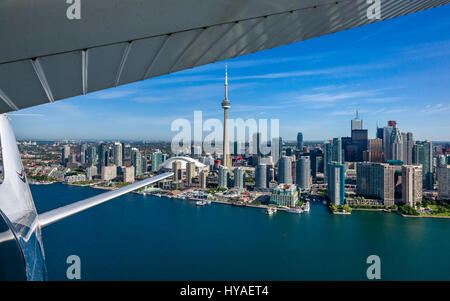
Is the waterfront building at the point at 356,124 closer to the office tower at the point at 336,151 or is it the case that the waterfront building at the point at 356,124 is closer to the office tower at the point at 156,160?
the office tower at the point at 336,151

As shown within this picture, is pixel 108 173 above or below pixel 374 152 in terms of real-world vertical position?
below

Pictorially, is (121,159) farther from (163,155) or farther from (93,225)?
(93,225)

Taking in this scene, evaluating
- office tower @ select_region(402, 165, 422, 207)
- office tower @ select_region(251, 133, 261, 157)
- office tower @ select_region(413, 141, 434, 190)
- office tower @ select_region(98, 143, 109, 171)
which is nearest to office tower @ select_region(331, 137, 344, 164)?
office tower @ select_region(413, 141, 434, 190)

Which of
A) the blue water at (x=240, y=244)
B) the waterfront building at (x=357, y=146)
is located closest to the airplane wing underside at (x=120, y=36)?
the blue water at (x=240, y=244)

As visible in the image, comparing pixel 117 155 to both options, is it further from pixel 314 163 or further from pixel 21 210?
pixel 21 210

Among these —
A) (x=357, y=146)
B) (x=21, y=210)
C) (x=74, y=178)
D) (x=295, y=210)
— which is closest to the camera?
(x=21, y=210)

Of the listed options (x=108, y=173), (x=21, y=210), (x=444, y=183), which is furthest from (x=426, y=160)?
(x=108, y=173)
